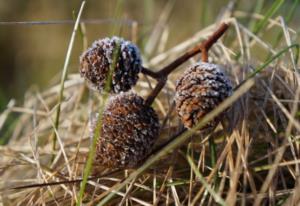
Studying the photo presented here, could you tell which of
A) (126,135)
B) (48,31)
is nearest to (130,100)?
(126,135)

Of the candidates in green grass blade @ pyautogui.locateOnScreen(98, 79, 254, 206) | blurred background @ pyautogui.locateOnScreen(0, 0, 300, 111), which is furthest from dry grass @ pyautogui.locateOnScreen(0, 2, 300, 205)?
blurred background @ pyautogui.locateOnScreen(0, 0, 300, 111)

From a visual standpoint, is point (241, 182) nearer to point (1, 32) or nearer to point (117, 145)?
point (117, 145)

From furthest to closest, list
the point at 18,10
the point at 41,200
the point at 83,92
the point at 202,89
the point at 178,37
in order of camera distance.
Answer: the point at 18,10 < the point at 178,37 < the point at 83,92 < the point at 41,200 < the point at 202,89

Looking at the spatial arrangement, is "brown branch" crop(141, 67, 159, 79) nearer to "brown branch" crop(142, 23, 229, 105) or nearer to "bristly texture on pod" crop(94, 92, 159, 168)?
"brown branch" crop(142, 23, 229, 105)

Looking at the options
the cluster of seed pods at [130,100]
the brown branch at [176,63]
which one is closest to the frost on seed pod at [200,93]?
the cluster of seed pods at [130,100]

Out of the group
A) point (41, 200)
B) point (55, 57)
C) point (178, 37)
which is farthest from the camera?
point (55, 57)

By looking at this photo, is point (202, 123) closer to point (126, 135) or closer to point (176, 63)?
point (126, 135)

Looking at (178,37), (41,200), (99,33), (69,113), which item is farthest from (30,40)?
(41,200)
